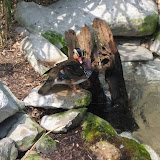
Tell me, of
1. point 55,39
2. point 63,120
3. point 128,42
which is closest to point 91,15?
point 55,39

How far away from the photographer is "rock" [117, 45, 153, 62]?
17.8 ft

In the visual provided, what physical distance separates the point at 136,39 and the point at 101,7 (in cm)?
126

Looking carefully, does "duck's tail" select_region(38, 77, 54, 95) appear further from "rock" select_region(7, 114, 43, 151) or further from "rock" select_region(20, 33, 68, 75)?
"rock" select_region(20, 33, 68, 75)

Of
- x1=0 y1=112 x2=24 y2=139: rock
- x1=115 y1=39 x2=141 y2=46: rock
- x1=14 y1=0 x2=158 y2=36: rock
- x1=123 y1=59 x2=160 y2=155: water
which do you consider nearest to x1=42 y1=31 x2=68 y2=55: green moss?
x1=14 y1=0 x2=158 y2=36: rock

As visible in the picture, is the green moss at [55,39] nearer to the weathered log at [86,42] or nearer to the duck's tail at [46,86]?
the weathered log at [86,42]

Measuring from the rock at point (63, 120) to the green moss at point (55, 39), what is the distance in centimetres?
207

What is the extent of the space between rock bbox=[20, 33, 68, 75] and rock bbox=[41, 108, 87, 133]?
118cm

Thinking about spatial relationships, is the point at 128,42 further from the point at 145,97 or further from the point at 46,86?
the point at 46,86

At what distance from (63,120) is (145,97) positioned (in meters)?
2.01

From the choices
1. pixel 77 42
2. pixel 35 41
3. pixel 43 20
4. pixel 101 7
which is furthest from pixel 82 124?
pixel 101 7

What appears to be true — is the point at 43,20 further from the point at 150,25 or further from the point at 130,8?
the point at 150,25

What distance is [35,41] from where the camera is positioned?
4375 mm

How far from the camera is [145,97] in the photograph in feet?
Answer: 14.0

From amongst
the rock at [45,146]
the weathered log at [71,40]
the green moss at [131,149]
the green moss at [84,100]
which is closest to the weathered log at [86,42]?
the weathered log at [71,40]
